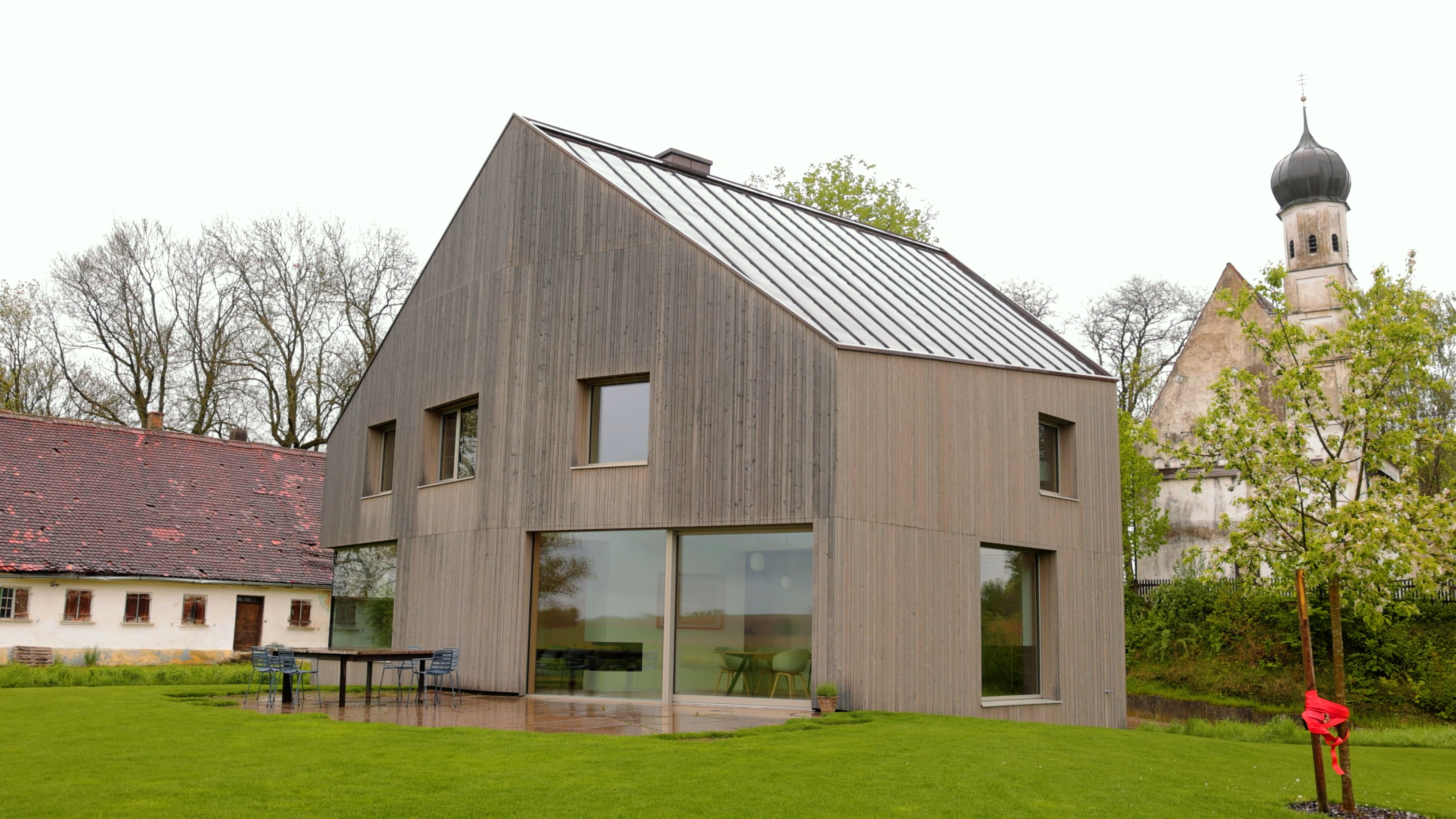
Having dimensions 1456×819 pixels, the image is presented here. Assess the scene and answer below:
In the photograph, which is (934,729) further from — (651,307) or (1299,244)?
(1299,244)

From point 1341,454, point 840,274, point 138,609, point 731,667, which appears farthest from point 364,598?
point 1341,454

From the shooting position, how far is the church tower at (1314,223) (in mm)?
41594

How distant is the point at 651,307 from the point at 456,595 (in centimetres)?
491

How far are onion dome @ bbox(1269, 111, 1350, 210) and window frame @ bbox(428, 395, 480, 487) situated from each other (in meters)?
36.5

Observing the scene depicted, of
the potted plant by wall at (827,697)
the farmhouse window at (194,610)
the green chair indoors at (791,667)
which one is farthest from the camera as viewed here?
the farmhouse window at (194,610)

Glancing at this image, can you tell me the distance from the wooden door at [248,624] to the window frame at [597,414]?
1674cm

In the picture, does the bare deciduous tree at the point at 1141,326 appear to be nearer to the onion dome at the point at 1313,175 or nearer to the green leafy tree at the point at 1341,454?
the onion dome at the point at 1313,175

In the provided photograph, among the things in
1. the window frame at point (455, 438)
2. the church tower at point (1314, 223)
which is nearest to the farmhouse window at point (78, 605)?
the window frame at point (455, 438)

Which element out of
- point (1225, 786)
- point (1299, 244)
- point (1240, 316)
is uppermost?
point (1299, 244)

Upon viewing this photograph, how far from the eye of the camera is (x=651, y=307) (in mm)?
14531

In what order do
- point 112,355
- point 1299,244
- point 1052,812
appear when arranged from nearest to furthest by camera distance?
1. point 1052,812
2. point 112,355
3. point 1299,244

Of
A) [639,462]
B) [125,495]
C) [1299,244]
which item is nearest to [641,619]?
[639,462]

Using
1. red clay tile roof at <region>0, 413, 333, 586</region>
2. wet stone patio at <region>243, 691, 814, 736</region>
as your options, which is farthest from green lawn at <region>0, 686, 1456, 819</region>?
red clay tile roof at <region>0, 413, 333, 586</region>

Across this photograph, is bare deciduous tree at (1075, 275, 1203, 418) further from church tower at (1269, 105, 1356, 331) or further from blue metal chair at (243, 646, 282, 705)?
blue metal chair at (243, 646, 282, 705)
